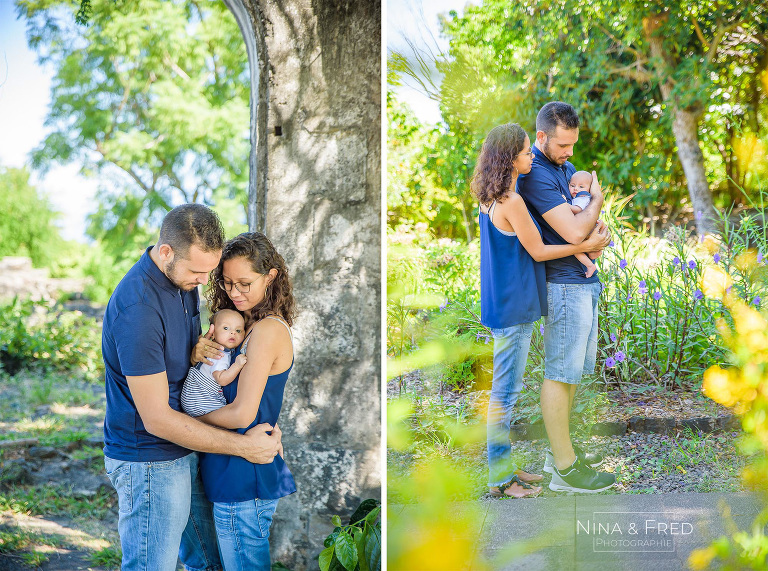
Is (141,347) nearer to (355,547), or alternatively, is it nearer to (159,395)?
(159,395)

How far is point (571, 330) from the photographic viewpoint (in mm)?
1883

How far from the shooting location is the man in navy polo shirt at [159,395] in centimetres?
183

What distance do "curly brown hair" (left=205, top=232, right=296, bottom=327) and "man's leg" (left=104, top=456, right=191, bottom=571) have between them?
0.54 metres

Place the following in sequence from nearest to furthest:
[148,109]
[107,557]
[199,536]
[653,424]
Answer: [653,424], [199,536], [107,557], [148,109]

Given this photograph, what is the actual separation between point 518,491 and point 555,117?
3.82 ft

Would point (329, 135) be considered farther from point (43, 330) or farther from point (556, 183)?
point (43, 330)

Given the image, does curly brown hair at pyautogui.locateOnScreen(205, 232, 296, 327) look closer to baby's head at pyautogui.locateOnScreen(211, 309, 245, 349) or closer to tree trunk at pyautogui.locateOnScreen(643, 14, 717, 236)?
baby's head at pyautogui.locateOnScreen(211, 309, 245, 349)

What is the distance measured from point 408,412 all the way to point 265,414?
0.48 m

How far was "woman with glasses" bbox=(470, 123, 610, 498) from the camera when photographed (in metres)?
1.87

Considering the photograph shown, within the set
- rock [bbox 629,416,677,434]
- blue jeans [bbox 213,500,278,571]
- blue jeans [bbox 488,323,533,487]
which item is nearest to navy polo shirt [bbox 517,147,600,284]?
blue jeans [bbox 488,323,533,487]

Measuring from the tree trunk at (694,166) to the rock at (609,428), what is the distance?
0.60m

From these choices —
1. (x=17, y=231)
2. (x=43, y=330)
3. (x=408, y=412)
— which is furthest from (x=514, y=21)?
(x=17, y=231)

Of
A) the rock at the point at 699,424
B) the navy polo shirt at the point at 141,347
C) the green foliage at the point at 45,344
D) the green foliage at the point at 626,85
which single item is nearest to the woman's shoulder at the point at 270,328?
the navy polo shirt at the point at 141,347

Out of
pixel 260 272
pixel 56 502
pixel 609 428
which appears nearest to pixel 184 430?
pixel 260 272
